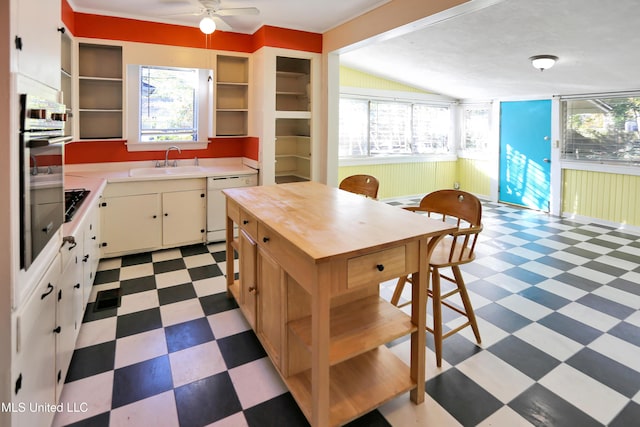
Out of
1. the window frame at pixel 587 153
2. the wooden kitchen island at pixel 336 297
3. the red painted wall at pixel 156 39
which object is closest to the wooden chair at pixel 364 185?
the wooden kitchen island at pixel 336 297

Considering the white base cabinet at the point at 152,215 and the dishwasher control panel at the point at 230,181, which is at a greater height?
the dishwasher control panel at the point at 230,181

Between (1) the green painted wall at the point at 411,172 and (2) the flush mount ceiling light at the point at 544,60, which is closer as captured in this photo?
(2) the flush mount ceiling light at the point at 544,60

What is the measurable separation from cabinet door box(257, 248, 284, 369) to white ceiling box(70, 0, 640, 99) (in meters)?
2.28

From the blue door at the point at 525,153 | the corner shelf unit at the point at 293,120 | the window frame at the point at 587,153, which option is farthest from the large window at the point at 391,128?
the window frame at the point at 587,153

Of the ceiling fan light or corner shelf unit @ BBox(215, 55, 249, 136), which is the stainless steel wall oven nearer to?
the ceiling fan light

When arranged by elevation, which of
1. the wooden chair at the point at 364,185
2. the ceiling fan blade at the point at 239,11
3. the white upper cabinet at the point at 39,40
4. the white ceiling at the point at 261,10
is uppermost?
the white ceiling at the point at 261,10

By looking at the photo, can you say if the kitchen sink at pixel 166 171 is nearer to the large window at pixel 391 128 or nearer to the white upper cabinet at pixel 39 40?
the white upper cabinet at pixel 39 40

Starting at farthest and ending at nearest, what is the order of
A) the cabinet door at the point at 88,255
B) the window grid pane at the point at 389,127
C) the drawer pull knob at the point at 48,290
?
the window grid pane at the point at 389,127 < the cabinet door at the point at 88,255 < the drawer pull knob at the point at 48,290

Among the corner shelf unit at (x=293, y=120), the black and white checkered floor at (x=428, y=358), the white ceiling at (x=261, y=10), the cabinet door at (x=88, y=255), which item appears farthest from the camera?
the corner shelf unit at (x=293, y=120)

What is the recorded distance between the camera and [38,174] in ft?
4.25

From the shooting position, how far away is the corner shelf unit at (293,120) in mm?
4418

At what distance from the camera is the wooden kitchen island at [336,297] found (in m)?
1.51

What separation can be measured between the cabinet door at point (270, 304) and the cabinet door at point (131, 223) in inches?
82.6

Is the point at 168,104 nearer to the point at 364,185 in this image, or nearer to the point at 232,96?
the point at 232,96
